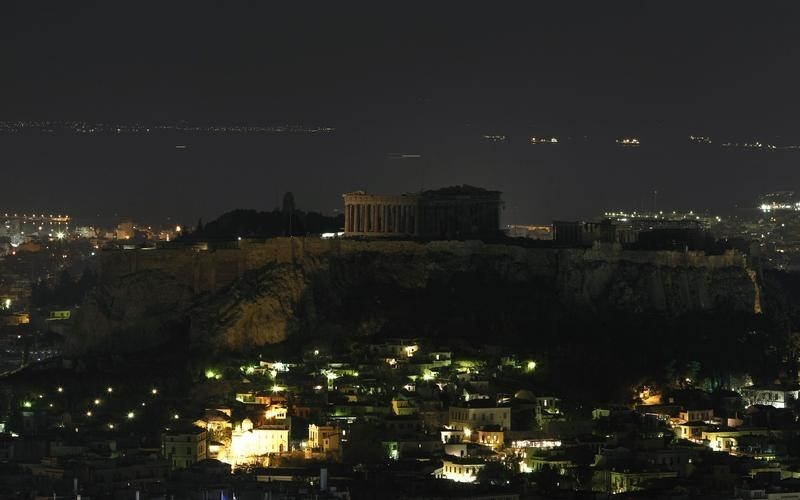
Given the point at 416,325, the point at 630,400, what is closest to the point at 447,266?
the point at 416,325

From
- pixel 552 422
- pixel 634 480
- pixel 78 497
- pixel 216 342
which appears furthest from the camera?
pixel 216 342

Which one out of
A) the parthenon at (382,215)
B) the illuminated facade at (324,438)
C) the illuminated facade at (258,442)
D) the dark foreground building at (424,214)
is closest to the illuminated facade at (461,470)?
the illuminated facade at (324,438)

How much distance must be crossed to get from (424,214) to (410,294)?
449 centimetres

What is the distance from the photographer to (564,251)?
278ft

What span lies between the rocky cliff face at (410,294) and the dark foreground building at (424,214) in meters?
2.52

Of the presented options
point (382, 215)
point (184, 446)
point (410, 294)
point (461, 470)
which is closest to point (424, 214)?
point (382, 215)

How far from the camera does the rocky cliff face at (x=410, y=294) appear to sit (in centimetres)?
8225

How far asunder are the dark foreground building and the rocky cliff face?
99.2 inches

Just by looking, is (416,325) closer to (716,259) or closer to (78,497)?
(716,259)

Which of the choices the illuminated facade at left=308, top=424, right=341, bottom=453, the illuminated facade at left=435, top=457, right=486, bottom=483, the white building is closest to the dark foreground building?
the white building

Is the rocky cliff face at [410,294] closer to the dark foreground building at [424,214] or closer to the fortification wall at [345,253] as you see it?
the fortification wall at [345,253]

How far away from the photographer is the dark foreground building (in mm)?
88125

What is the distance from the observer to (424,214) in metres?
88.2

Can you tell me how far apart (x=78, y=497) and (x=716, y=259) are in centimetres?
2685
